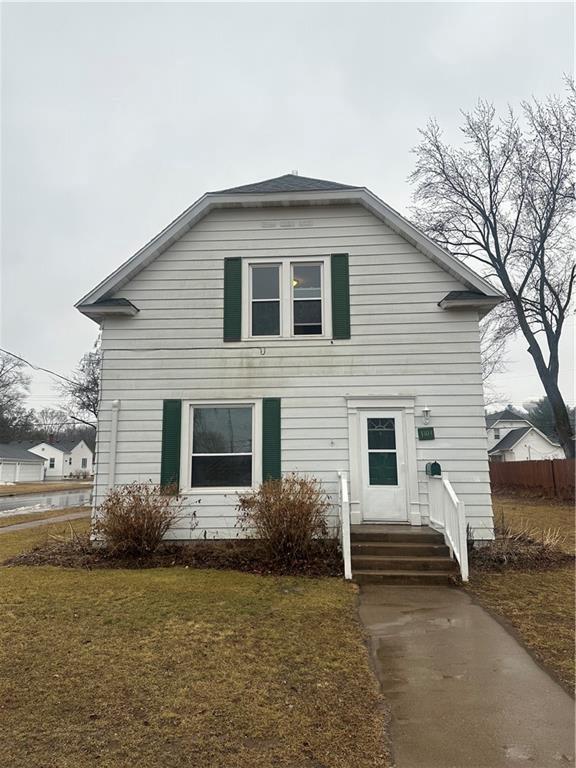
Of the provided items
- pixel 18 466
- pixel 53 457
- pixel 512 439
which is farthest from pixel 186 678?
pixel 53 457

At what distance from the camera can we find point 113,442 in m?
8.15

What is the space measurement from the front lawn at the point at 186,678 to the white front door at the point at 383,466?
2.14 meters

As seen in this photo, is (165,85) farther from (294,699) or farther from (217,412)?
(294,699)

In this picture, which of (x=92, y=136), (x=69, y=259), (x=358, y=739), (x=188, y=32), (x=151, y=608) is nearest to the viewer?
(x=358, y=739)

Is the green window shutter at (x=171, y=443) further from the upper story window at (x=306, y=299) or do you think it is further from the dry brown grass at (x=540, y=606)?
the dry brown grass at (x=540, y=606)

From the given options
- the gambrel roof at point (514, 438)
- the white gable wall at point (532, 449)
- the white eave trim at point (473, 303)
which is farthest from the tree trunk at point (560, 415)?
the white gable wall at point (532, 449)

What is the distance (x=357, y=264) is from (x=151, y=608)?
646 cm

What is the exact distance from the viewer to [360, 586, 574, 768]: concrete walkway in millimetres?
2598

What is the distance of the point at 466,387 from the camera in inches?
319

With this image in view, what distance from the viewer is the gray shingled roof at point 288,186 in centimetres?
862

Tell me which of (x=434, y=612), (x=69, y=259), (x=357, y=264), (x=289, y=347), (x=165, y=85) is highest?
(x=69, y=259)

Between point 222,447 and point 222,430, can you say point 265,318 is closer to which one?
point 222,430

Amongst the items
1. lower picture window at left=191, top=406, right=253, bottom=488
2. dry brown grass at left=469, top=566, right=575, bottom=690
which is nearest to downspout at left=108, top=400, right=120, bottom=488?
lower picture window at left=191, top=406, right=253, bottom=488

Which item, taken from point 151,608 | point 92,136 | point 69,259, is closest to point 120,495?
point 151,608
